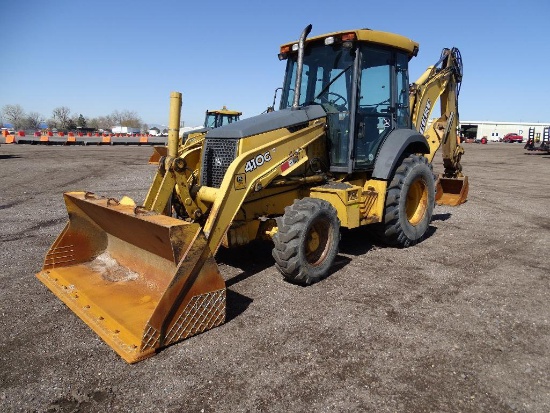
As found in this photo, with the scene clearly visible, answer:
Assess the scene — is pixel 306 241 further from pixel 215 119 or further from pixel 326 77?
pixel 215 119

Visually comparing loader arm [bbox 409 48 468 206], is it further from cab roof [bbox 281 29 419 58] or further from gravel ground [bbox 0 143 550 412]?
gravel ground [bbox 0 143 550 412]

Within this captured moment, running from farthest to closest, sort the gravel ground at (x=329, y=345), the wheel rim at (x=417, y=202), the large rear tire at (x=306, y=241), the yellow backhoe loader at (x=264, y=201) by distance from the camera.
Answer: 1. the wheel rim at (x=417, y=202)
2. the large rear tire at (x=306, y=241)
3. the yellow backhoe loader at (x=264, y=201)
4. the gravel ground at (x=329, y=345)

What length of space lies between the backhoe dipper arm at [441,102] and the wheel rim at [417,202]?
1137 mm

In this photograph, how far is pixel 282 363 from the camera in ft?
10.6

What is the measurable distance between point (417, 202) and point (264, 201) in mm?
2854

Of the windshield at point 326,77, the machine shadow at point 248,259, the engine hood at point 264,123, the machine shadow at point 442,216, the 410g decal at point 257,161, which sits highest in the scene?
the windshield at point 326,77

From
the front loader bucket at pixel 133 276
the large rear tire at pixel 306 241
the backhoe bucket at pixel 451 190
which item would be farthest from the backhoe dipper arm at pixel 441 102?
the front loader bucket at pixel 133 276

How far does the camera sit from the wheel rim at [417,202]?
259 inches

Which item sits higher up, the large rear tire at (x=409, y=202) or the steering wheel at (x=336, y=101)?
the steering wheel at (x=336, y=101)

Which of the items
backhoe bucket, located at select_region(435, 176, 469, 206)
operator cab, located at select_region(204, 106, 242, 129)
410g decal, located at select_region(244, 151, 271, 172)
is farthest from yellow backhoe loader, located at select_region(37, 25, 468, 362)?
operator cab, located at select_region(204, 106, 242, 129)

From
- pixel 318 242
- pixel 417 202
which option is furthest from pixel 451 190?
pixel 318 242

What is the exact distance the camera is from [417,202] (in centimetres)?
674

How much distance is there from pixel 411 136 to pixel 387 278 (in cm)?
226

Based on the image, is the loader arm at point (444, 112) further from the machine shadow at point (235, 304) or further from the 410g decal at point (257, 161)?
the machine shadow at point (235, 304)
